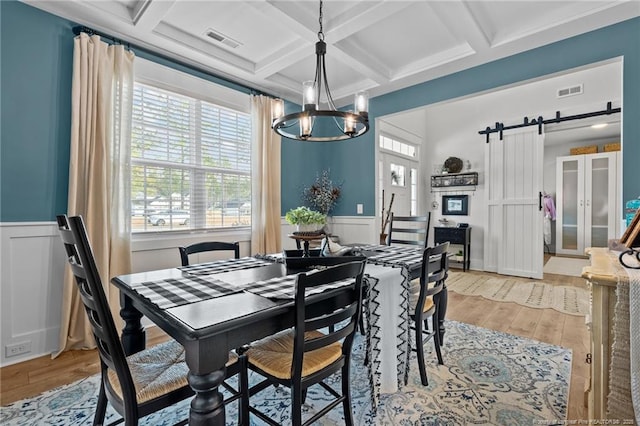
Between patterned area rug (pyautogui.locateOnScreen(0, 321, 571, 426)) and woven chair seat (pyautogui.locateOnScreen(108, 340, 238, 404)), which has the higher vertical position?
woven chair seat (pyautogui.locateOnScreen(108, 340, 238, 404))

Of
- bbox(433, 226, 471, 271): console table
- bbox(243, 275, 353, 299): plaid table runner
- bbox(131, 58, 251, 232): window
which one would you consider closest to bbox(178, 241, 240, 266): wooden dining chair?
bbox(243, 275, 353, 299): plaid table runner

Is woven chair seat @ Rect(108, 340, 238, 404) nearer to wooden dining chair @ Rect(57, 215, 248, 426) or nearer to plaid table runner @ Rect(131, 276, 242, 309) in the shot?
wooden dining chair @ Rect(57, 215, 248, 426)

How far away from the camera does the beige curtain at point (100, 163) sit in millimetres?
2336

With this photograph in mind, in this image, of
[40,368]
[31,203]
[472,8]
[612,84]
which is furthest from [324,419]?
[612,84]

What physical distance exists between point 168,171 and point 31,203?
1062 millimetres

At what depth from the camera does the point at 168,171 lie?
300 cm

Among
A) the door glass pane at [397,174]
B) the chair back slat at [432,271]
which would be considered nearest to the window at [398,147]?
the door glass pane at [397,174]

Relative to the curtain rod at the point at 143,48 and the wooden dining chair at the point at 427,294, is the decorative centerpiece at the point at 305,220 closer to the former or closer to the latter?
the wooden dining chair at the point at 427,294

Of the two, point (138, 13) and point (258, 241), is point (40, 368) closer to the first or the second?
point (258, 241)

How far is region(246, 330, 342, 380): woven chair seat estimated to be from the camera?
1276 millimetres

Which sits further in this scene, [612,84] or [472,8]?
[612,84]

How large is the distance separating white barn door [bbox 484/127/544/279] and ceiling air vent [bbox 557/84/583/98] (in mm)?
560

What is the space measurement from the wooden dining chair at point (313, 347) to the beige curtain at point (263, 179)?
218cm

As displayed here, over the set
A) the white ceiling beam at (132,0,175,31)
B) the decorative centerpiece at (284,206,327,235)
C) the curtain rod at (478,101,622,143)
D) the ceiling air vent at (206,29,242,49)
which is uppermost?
the ceiling air vent at (206,29,242,49)
